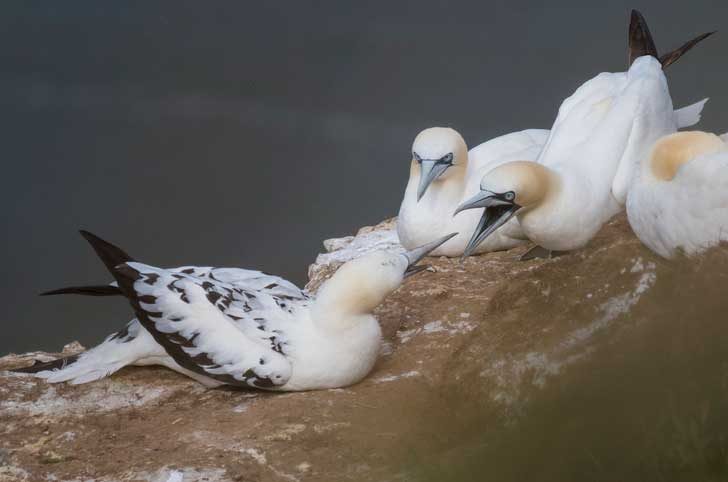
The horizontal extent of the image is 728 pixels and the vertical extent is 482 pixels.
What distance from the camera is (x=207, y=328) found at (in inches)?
215

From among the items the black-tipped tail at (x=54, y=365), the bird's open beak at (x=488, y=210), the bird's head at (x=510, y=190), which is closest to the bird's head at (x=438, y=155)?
the bird's open beak at (x=488, y=210)

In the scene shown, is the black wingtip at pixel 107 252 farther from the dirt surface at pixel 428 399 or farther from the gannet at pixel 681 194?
the gannet at pixel 681 194

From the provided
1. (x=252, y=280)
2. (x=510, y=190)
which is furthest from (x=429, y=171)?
(x=252, y=280)

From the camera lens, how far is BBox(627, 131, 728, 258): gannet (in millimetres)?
5105

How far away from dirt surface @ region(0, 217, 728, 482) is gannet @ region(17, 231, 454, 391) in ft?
0.46

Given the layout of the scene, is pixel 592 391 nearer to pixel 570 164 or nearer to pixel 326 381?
pixel 326 381

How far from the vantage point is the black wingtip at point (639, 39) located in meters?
7.63

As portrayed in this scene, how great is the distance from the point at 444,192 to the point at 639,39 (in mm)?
1743

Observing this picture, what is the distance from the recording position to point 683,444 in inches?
86.6

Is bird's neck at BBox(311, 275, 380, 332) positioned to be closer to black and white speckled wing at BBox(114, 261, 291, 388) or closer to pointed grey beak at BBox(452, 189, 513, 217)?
black and white speckled wing at BBox(114, 261, 291, 388)

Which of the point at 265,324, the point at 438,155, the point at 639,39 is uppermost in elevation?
the point at 639,39

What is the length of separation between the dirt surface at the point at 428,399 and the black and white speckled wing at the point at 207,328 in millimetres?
184

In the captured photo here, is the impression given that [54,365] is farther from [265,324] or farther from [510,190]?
[510,190]

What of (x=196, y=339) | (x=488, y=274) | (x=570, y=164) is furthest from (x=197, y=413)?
(x=570, y=164)
